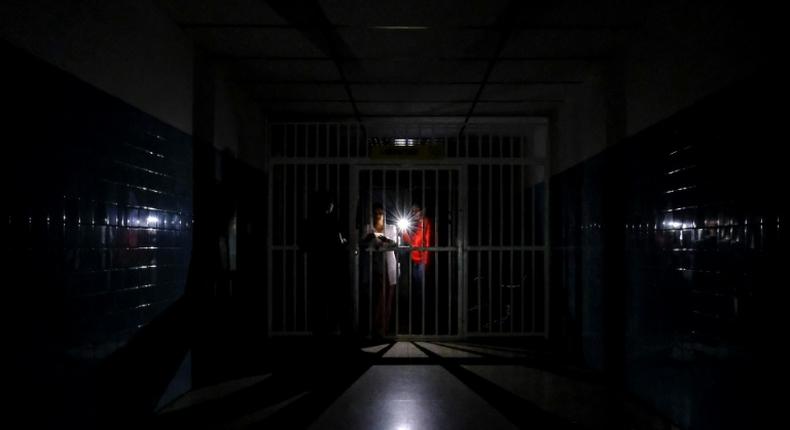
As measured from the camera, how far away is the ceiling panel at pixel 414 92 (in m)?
4.39

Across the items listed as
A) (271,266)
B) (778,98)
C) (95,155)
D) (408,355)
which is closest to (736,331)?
(778,98)

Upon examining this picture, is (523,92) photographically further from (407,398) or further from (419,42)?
(407,398)

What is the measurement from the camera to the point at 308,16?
3037 millimetres

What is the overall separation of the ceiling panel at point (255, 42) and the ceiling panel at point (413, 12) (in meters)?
0.43

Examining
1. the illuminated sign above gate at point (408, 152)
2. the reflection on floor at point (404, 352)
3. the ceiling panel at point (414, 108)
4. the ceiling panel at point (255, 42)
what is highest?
the ceiling panel at point (255, 42)

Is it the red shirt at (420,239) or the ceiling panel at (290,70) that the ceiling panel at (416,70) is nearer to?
the ceiling panel at (290,70)

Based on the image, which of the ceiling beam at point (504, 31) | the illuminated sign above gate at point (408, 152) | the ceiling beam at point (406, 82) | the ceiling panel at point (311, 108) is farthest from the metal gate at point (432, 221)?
the ceiling beam at point (504, 31)

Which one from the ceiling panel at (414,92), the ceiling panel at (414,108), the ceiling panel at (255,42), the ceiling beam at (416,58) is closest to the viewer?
the ceiling panel at (255,42)

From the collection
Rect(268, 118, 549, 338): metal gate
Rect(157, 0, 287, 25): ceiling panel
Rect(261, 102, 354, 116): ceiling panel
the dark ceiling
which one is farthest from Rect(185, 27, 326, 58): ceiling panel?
Rect(268, 118, 549, 338): metal gate

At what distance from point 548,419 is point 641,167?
1711 millimetres

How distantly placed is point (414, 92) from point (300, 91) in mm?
1081

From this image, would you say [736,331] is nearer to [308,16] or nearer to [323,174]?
[308,16]

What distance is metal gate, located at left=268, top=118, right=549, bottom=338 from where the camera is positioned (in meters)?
5.24

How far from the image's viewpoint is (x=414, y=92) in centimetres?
454
